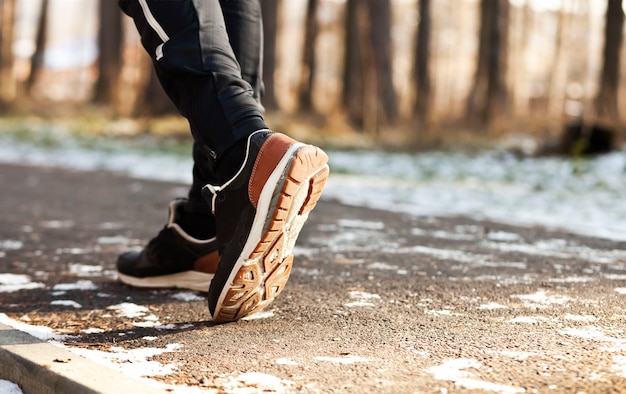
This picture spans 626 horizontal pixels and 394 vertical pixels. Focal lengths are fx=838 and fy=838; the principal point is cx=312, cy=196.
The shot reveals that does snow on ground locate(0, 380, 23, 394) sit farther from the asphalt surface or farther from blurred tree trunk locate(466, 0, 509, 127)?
blurred tree trunk locate(466, 0, 509, 127)

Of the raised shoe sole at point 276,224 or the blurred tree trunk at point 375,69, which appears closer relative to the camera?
the raised shoe sole at point 276,224

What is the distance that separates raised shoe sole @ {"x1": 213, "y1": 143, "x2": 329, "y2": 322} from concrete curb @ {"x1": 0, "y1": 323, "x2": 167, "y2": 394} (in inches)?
16.9

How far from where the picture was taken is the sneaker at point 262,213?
2.01m

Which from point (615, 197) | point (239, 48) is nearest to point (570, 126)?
point (615, 197)

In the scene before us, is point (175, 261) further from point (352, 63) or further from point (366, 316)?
point (352, 63)

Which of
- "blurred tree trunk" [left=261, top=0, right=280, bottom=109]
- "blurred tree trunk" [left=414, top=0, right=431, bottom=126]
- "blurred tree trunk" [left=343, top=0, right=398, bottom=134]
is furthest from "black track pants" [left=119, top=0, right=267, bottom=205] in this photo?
"blurred tree trunk" [left=261, top=0, right=280, bottom=109]

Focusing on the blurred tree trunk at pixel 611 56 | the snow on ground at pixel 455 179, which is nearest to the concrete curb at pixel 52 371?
the snow on ground at pixel 455 179

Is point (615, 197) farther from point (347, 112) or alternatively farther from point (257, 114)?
point (347, 112)

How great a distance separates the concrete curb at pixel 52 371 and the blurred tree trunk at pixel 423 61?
12605 millimetres

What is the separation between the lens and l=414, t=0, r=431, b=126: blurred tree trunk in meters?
14.8

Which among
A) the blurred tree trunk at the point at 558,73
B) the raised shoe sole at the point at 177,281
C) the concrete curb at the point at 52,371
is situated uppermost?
the concrete curb at the point at 52,371

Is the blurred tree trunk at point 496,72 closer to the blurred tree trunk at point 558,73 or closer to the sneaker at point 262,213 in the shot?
the blurred tree trunk at point 558,73

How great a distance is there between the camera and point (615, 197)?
6.36 metres

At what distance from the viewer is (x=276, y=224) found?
2.03 m
